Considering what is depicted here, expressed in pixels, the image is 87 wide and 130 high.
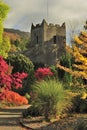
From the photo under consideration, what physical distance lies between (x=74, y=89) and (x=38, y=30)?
78188 millimetres

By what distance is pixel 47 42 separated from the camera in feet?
323

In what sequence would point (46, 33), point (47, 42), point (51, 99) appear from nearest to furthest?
point (51, 99) → point (47, 42) → point (46, 33)

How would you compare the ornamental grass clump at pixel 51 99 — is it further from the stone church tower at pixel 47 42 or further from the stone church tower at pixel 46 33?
the stone church tower at pixel 46 33

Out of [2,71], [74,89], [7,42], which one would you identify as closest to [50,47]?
[7,42]

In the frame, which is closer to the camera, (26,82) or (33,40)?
(26,82)

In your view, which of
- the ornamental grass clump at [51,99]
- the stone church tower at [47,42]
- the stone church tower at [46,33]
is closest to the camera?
the ornamental grass clump at [51,99]

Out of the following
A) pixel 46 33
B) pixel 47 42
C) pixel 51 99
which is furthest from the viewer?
pixel 46 33

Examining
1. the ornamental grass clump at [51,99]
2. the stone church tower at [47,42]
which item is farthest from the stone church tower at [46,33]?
the ornamental grass clump at [51,99]

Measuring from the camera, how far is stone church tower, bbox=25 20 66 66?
9181 centimetres

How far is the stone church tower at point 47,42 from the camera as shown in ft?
301

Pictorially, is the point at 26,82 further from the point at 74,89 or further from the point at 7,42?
the point at 74,89

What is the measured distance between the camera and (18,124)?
19.8 meters

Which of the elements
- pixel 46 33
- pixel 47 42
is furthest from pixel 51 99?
pixel 46 33

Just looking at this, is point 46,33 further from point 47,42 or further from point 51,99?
point 51,99
